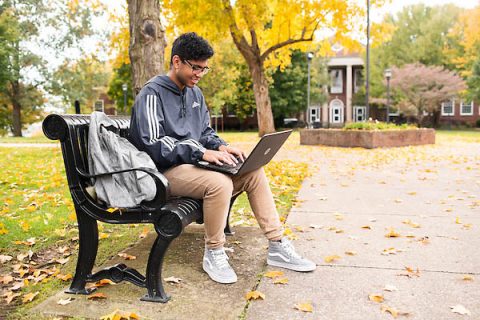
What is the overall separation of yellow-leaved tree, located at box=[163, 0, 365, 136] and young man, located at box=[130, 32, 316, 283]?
14.2 m

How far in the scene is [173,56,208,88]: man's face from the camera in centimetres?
332

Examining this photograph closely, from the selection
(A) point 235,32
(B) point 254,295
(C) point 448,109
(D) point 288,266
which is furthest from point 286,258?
(C) point 448,109

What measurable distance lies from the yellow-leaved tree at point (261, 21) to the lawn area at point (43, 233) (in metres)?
11.0

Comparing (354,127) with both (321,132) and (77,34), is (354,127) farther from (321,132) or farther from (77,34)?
(77,34)

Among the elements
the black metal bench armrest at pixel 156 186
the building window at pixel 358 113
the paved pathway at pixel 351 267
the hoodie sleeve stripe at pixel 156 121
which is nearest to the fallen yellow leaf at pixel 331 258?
the paved pathway at pixel 351 267

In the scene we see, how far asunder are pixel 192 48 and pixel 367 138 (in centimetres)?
1327

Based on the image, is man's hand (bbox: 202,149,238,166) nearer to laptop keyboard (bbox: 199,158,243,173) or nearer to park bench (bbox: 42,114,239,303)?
laptop keyboard (bbox: 199,158,243,173)

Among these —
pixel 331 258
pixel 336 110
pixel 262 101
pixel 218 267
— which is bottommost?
pixel 331 258

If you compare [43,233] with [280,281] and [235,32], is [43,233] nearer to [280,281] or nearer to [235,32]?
[280,281]

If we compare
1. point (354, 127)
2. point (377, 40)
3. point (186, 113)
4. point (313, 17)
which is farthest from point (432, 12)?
point (186, 113)

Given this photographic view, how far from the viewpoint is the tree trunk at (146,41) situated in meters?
7.13

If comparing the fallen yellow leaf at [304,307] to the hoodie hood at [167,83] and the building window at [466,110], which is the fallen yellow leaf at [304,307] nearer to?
the hoodie hood at [167,83]

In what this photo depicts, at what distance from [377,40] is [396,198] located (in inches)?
637

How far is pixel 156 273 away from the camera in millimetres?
2928
